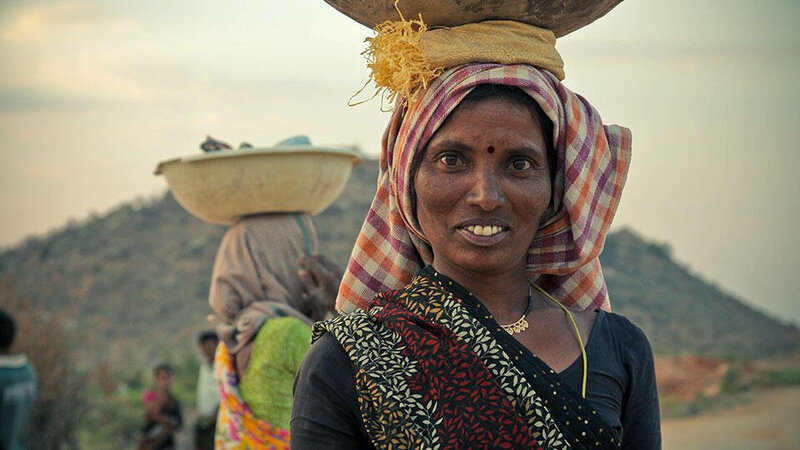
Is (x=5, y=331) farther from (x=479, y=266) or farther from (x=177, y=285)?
(x=177, y=285)

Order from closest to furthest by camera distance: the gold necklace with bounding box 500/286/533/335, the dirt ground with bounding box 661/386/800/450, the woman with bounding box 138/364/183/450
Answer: the gold necklace with bounding box 500/286/533/335
the woman with bounding box 138/364/183/450
the dirt ground with bounding box 661/386/800/450

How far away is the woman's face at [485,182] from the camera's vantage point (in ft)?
7.47

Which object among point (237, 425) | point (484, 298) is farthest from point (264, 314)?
point (484, 298)

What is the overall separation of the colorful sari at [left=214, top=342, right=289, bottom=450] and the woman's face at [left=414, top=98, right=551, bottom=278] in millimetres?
2554

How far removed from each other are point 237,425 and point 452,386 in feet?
9.10

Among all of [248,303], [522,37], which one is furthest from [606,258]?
[522,37]

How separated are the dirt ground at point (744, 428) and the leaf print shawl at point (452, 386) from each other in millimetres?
16139

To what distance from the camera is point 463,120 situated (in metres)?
2.30

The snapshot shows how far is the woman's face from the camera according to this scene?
2275 millimetres

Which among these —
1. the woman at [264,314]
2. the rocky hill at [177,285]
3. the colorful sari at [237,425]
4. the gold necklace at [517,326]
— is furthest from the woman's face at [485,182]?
the rocky hill at [177,285]

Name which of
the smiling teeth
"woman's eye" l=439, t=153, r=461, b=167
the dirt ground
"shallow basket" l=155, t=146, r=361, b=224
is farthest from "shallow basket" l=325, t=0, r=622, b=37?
the dirt ground

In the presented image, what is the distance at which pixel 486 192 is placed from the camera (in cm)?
224

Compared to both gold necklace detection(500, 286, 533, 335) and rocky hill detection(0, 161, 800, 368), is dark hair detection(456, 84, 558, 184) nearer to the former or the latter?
gold necklace detection(500, 286, 533, 335)

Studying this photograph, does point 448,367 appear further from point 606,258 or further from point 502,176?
point 606,258
